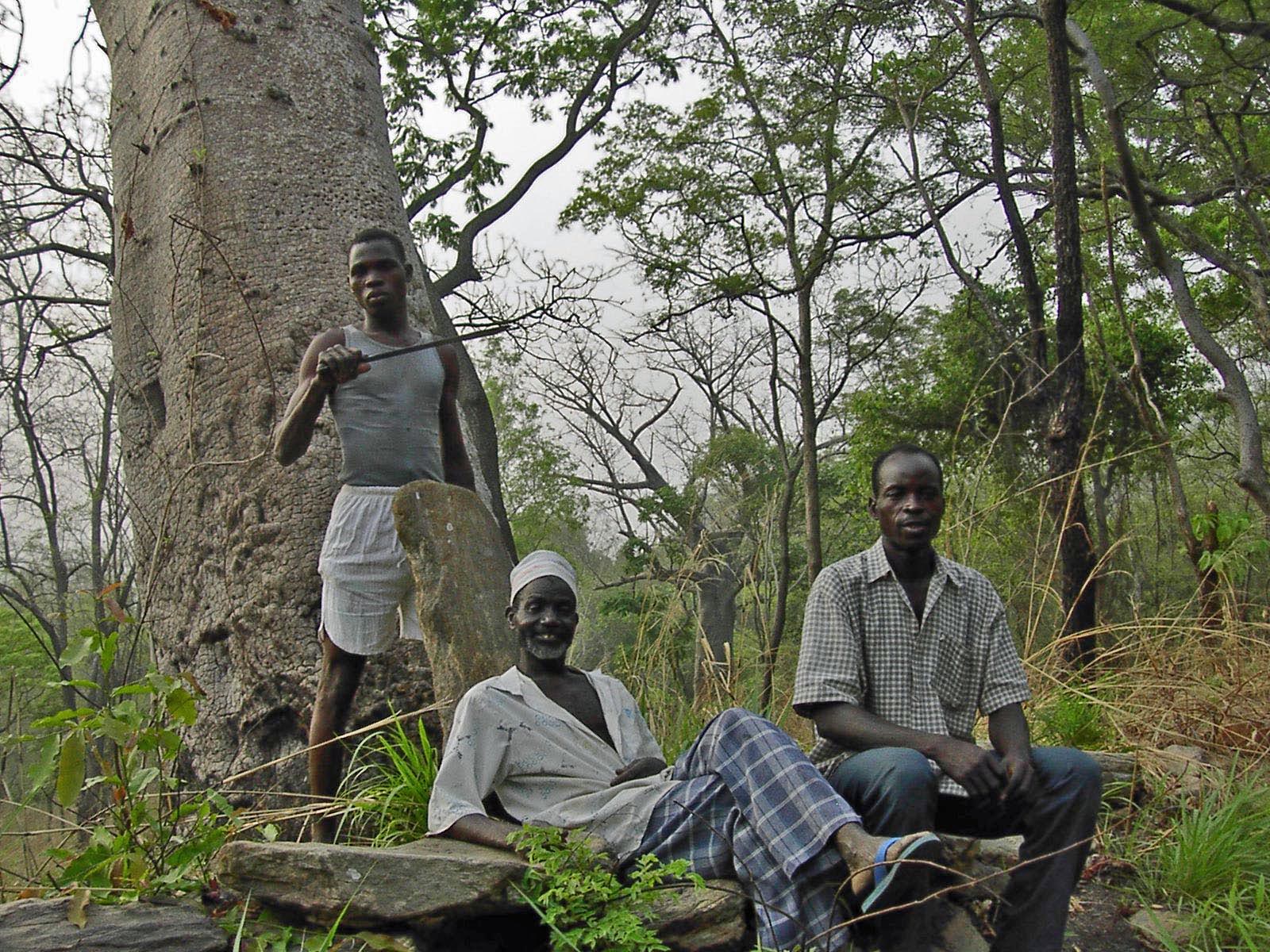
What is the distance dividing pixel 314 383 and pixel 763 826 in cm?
157

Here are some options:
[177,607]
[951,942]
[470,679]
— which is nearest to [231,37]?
[177,607]

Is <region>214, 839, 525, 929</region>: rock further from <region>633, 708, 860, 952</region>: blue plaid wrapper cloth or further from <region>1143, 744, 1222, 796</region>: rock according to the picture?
<region>1143, 744, 1222, 796</region>: rock

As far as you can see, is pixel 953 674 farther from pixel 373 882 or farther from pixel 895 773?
pixel 373 882

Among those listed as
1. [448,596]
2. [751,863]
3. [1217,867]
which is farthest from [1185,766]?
[448,596]

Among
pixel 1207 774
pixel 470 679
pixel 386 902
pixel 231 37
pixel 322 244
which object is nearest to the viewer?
pixel 386 902

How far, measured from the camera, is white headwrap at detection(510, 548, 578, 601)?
2.55 meters

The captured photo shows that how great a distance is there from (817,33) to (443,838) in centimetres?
878

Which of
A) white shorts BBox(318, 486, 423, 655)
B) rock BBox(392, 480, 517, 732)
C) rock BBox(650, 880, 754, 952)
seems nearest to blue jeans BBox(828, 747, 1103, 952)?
rock BBox(650, 880, 754, 952)

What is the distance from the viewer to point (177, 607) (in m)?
3.79

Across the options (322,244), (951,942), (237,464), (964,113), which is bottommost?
(951,942)

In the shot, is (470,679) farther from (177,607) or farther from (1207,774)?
(1207,774)

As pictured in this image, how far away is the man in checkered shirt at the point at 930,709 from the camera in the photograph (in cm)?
210

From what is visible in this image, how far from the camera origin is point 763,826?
209cm

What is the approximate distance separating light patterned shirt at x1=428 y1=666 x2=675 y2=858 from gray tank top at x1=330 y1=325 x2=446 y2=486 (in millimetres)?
814
